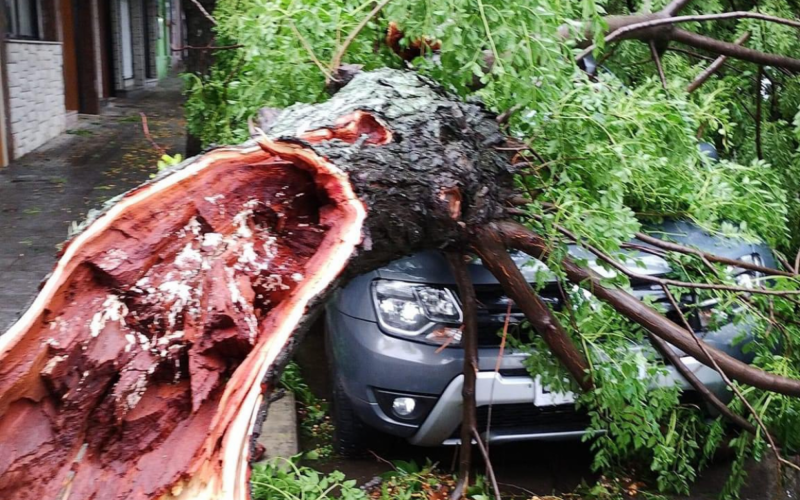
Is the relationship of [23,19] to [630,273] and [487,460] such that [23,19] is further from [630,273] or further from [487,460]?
[630,273]

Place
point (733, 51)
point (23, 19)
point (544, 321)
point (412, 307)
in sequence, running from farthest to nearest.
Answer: point (23, 19) → point (733, 51) → point (412, 307) → point (544, 321)

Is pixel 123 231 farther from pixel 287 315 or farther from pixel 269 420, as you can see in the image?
pixel 269 420

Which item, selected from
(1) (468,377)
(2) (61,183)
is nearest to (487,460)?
(1) (468,377)

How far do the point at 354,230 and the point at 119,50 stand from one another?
17.1 meters

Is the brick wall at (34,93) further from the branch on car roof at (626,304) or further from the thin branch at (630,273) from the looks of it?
the thin branch at (630,273)

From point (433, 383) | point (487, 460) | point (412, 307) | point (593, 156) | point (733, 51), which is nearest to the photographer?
point (593, 156)

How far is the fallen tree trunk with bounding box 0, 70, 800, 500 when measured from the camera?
1.68m

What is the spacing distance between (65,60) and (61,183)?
234 inches

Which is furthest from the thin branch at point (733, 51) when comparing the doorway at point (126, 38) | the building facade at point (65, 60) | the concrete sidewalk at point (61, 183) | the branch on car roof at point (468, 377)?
the doorway at point (126, 38)

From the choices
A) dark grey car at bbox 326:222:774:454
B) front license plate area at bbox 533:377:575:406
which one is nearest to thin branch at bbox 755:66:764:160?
dark grey car at bbox 326:222:774:454

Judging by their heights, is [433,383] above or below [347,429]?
above

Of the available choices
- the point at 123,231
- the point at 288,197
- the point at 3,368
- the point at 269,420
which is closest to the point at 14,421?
the point at 3,368

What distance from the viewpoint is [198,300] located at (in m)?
1.91

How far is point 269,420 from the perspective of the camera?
13.5 ft
